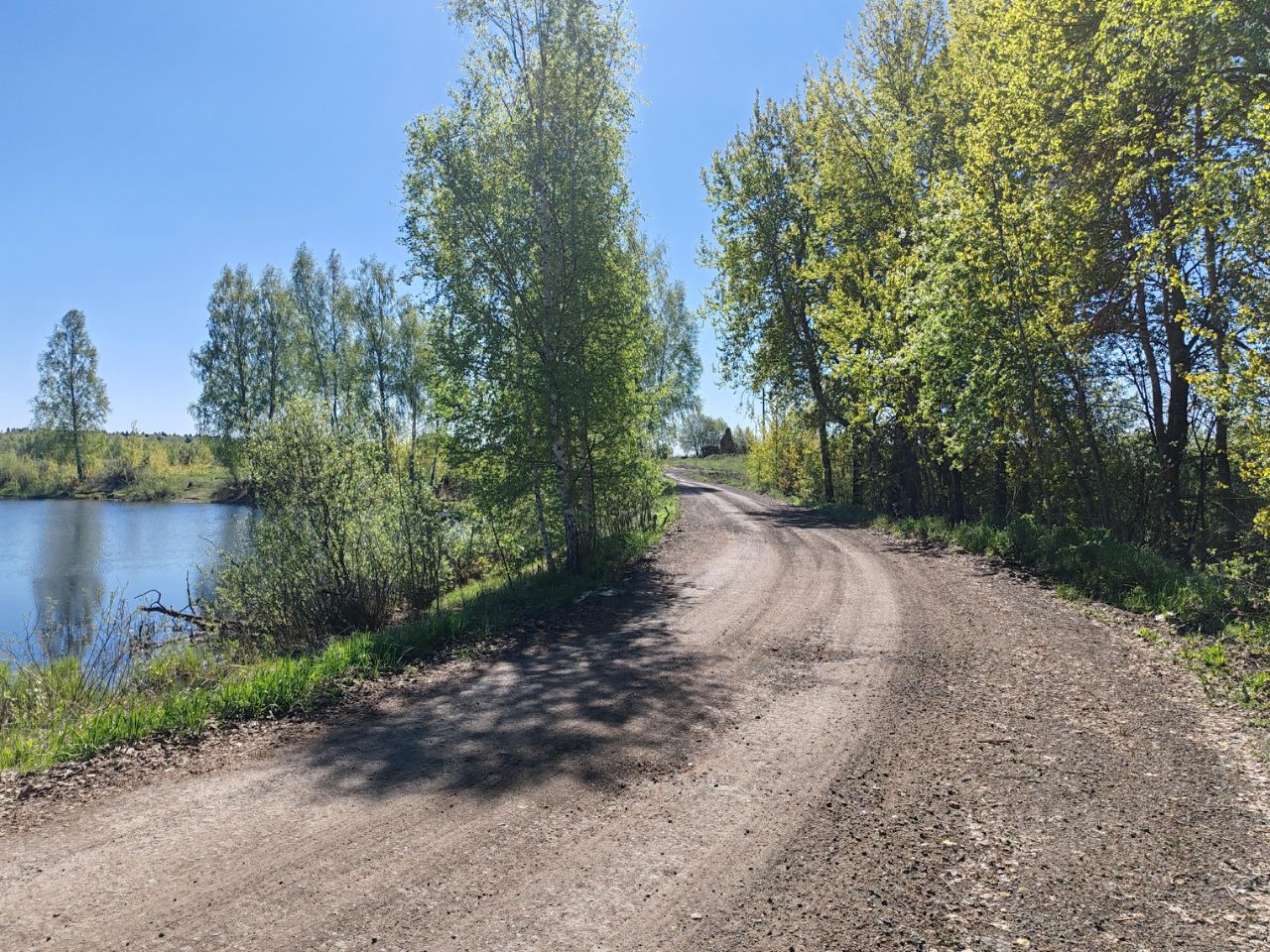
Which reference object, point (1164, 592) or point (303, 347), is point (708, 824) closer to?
point (1164, 592)

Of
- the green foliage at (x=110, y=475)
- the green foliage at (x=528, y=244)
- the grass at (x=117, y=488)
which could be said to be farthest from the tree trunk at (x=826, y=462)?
the green foliage at (x=110, y=475)

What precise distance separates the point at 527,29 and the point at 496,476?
8303mm

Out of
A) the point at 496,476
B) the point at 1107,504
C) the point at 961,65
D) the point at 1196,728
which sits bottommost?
A: the point at 1196,728

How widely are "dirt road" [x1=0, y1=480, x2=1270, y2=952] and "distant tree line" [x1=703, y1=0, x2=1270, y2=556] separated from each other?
13.8ft

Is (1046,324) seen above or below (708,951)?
above

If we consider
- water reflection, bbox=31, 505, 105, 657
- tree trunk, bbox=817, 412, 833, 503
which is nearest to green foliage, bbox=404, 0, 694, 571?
water reflection, bbox=31, 505, 105, 657

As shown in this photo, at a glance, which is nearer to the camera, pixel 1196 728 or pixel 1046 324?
pixel 1196 728

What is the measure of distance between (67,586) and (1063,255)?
26732 millimetres

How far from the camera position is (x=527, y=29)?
490 inches

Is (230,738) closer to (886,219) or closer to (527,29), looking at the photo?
(527,29)

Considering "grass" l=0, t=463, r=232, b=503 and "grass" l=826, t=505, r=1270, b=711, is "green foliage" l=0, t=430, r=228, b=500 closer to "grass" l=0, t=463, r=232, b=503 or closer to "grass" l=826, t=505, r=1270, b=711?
"grass" l=0, t=463, r=232, b=503

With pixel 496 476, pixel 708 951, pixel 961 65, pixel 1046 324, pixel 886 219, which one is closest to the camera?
pixel 708 951

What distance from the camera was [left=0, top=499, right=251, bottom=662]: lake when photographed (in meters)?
13.9

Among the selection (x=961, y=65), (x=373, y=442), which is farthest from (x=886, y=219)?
(x=373, y=442)
